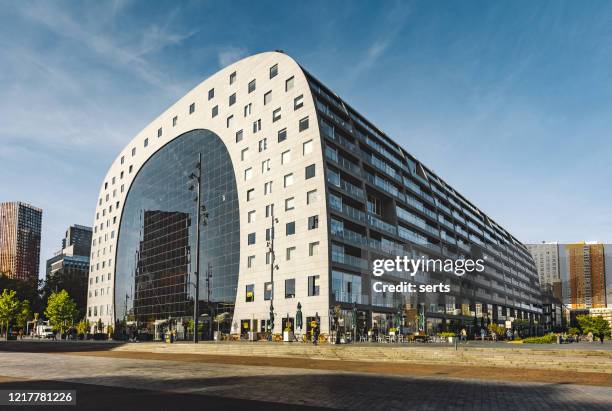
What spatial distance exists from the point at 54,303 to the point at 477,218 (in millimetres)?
89979

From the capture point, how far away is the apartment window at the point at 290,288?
176 ft

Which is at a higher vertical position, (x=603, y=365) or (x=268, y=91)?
(x=268, y=91)

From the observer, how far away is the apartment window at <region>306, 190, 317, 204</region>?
54094mm

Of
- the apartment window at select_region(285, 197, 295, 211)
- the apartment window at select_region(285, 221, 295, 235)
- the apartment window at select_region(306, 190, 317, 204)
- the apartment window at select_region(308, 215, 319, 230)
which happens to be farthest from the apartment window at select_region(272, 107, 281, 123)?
the apartment window at select_region(308, 215, 319, 230)

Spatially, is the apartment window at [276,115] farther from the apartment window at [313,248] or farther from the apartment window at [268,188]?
Result: the apartment window at [313,248]

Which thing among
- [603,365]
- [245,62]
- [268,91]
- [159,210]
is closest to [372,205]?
[268,91]

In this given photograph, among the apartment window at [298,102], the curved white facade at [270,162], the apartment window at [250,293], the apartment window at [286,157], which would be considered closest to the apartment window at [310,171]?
the curved white facade at [270,162]

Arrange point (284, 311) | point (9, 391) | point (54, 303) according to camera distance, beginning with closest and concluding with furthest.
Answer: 1. point (9, 391)
2. point (284, 311)
3. point (54, 303)

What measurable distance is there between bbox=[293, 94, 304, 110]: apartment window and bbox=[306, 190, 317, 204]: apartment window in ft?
33.0

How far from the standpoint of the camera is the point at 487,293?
110 metres

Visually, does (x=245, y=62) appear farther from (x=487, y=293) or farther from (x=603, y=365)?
(x=487, y=293)

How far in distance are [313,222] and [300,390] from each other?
3907 centimetres

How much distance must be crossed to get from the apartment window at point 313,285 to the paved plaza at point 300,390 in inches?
1231

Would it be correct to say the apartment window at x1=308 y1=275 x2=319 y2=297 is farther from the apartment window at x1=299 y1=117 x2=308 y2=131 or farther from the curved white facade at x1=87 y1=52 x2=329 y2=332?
the apartment window at x1=299 y1=117 x2=308 y2=131
